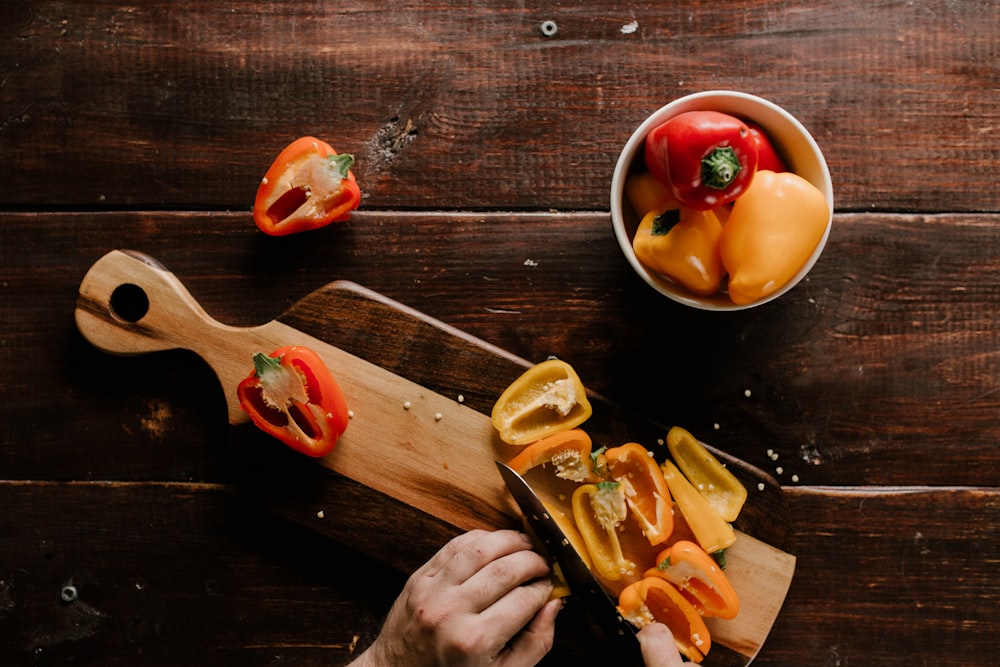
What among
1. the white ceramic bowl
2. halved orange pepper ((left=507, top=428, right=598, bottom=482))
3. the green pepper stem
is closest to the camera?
the green pepper stem

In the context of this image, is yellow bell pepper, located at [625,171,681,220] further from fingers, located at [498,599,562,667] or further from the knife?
fingers, located at [498,599,562,667]

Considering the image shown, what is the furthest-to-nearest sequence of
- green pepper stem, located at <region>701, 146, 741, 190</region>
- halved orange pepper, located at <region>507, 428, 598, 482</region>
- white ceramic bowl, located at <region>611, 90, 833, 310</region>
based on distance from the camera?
halved orange pepper, located at <region>507, 428, 598, 482</region> < white ceramic bowl, located at <region>611, 90, 833, 310</region> < green pepper stem, located at <region>701, 146, 741, 190</region>

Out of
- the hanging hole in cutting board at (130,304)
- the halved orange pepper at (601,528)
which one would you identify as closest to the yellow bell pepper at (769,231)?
the halved orange pepper at (601,528)

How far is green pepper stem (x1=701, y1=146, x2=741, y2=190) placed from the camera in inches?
37.3

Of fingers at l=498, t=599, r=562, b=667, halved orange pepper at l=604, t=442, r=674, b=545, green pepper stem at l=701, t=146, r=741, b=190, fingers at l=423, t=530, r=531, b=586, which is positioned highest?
green pepper stem at l=701, t=146, r=741, b=190

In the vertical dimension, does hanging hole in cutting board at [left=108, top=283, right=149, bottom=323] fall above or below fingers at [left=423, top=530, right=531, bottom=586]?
above

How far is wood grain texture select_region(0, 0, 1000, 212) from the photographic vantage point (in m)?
1.25

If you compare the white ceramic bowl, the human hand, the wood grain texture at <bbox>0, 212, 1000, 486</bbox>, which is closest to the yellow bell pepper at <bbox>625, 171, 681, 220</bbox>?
the white ceramic bowl

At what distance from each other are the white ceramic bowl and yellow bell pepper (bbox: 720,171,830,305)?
0.03m

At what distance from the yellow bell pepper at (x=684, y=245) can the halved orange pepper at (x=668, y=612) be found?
414 mm

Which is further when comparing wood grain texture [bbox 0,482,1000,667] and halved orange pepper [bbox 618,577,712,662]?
wood grain texture [bbox 0,482,1000,667]

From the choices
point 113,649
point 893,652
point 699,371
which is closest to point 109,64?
point 113,649

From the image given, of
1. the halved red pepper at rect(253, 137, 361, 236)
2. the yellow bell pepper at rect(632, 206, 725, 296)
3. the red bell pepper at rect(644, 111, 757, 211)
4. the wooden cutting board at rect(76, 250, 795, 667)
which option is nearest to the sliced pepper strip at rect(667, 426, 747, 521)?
the wooden cutting board at rect(76, 250, 795, 667)

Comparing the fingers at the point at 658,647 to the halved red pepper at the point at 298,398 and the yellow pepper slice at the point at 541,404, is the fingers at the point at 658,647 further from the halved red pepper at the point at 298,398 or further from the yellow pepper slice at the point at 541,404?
the halved red pepper at the point at 298,398
